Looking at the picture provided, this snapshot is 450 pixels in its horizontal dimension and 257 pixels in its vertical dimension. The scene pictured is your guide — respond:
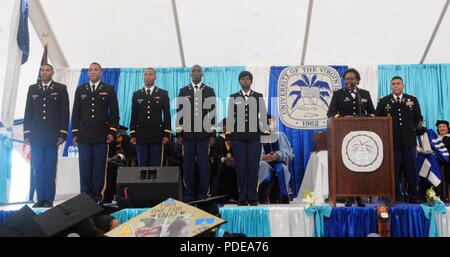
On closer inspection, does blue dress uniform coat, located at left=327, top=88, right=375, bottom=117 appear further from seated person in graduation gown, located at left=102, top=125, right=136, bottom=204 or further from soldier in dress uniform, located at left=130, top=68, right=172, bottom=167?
seated person in graduation gown, located at left=102, top=125, right=136, bottom=204

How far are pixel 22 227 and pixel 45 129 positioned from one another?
2681mm

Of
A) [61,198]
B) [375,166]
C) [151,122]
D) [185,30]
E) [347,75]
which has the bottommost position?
[61,198]

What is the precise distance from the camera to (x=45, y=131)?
557 cm

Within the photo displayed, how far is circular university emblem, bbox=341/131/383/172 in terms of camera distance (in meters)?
4.98

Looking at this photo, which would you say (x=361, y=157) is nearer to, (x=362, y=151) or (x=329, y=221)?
(x=362, y=151)

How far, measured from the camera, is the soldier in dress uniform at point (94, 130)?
559cm

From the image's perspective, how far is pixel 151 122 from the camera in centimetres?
580

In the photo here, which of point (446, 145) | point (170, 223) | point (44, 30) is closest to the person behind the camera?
point (170, 223)

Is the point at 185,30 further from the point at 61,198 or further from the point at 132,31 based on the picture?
the point at 61,198

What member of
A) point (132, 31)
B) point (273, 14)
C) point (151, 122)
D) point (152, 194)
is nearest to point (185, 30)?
point (132, 31)

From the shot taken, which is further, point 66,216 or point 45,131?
point 45,131

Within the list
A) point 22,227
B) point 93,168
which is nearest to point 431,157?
point 93,168

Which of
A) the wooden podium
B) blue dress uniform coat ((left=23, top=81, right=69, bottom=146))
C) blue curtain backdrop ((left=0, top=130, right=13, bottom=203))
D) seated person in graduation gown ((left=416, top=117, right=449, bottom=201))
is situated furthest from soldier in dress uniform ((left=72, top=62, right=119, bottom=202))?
seated person in graduation gown ((left=416, top=117, right=449, bottom=201))
